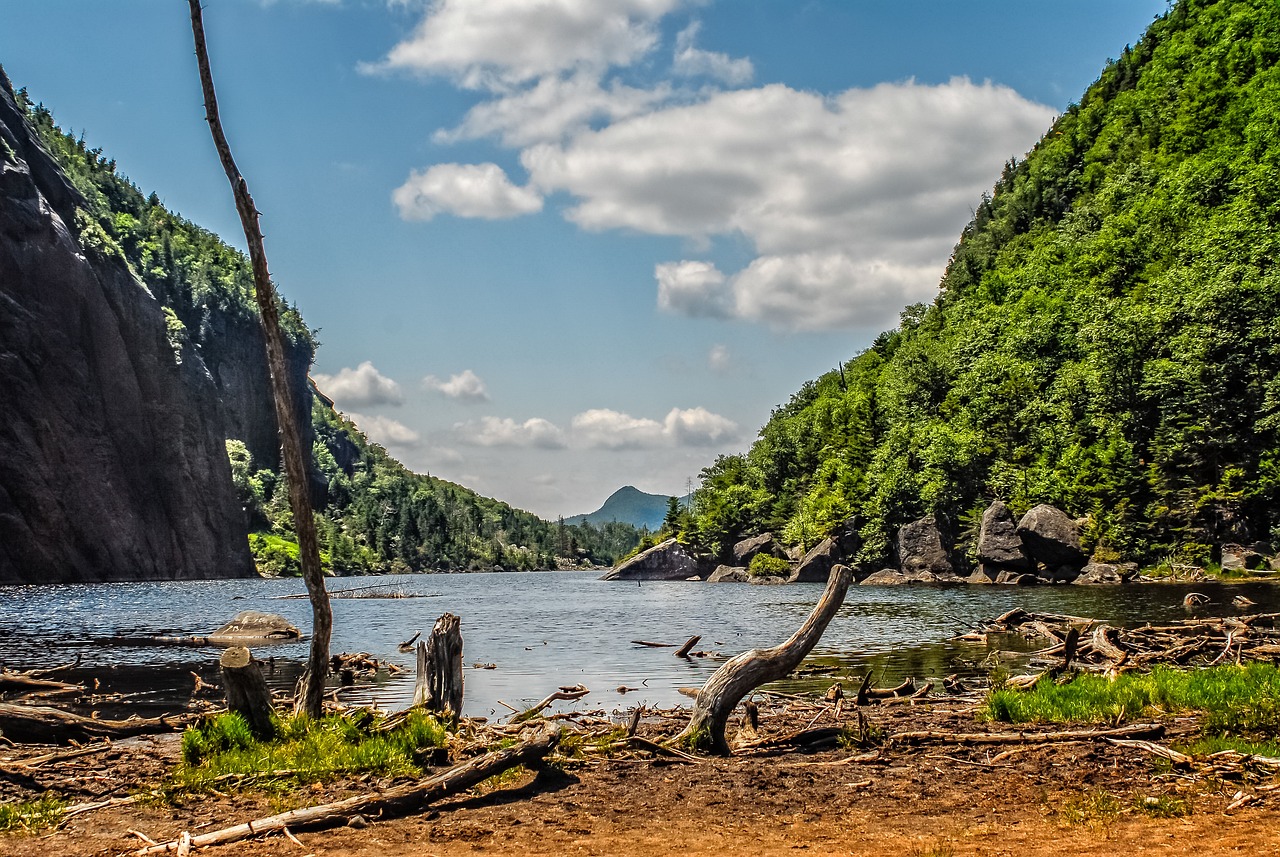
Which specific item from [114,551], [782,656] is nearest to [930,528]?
[782,656]

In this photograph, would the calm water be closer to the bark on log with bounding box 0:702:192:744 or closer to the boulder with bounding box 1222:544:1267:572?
the bark on log with bounding box 0:702:192:744

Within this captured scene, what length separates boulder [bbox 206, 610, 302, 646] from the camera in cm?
3419

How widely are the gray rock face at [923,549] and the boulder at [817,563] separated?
10487 millimetres

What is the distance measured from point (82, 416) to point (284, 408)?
114981 millimetres

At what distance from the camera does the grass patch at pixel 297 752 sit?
10.4 m

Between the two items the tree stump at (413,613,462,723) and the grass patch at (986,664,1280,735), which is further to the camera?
the tree stump at (413,613,462,723)

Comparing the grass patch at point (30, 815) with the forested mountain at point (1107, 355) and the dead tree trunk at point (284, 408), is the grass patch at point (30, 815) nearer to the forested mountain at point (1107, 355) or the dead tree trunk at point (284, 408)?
the dead tree trunk at point (284, 408)

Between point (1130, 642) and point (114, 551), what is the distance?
115176 mm

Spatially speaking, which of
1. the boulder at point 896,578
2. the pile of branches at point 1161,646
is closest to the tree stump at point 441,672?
the pile of branches at point 1161,646

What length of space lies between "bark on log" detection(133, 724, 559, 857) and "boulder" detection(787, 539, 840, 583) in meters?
87.1

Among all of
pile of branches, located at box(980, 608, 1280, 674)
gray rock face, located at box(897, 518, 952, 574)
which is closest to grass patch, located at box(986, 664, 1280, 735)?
pile of branches, located at box(980, 608, 1280, 674)

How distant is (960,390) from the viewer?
9444 centimetres

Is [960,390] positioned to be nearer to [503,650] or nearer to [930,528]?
[930,528]

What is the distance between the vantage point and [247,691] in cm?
1148
